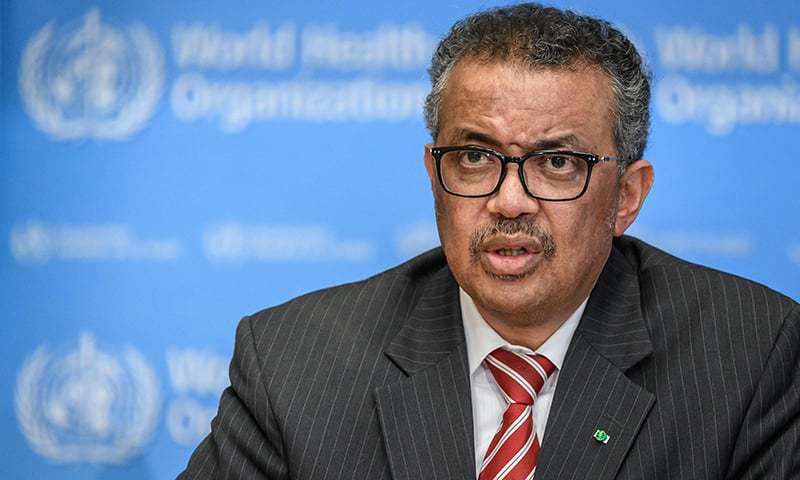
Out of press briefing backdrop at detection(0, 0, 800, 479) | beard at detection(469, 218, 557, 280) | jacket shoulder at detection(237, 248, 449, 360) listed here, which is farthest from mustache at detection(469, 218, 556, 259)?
press briefing backdrop at detection(0, 0, 800, 479)

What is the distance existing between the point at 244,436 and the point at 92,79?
128 cm

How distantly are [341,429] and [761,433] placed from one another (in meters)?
0.87

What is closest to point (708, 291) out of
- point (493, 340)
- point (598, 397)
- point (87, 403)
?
point (598, 397)

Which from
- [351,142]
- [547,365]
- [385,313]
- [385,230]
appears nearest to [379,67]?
[351,142]

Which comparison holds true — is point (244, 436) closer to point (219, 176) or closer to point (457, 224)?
point (457, 224)

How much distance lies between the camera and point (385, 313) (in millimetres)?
2688

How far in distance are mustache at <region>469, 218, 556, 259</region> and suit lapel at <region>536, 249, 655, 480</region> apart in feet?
0.85

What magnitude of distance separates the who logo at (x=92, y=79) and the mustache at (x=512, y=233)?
4.17 ft

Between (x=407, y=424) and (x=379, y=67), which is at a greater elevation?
(x=379, y=67)

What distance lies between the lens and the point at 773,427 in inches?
92.7

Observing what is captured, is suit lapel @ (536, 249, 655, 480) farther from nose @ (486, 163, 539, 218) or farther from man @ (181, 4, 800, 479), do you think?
nose @ (486, 163, 539, 218)

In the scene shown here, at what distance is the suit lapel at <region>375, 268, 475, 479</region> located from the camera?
2400 millimetres

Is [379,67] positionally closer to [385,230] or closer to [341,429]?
[385,230]

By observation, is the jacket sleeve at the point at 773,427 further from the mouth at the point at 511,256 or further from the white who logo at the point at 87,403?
the white who logo at the point at 87,403
